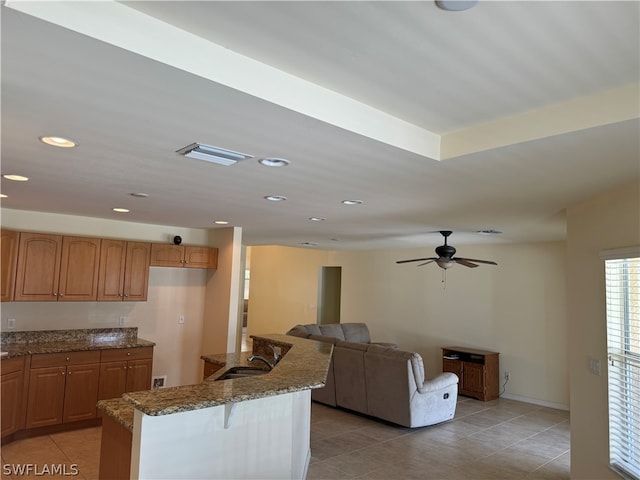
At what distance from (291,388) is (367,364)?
135 inches

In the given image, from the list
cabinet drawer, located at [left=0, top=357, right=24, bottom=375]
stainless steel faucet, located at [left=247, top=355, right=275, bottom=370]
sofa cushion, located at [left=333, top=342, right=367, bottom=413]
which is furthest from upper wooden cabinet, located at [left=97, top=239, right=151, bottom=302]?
sofa cushion, located at [left=333, top=342, right=367, bottom=413]

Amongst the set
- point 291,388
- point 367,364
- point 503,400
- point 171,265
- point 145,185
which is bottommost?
point 503,400

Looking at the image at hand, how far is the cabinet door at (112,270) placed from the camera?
5.27m

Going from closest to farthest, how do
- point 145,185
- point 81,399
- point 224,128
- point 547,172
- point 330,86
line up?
point 330,86 → point 224,128 → point 547,172 → point 145,185 → point 81,399

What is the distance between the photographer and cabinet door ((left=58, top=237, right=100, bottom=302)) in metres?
5.01

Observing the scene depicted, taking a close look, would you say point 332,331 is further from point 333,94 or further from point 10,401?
point 333,94

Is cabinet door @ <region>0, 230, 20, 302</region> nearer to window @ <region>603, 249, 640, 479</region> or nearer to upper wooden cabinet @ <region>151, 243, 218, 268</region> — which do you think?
upper wooden cabinet @ <region>151, 243, 218, 268</region>

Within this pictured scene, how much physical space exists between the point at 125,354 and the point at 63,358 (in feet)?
2.13

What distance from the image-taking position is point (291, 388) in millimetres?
2434

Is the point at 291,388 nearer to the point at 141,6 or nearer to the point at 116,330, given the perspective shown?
the point at 141,6

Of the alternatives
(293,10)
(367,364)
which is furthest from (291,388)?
(367,364)

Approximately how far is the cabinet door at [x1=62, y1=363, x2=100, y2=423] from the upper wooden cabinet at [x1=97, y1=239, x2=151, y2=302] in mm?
842

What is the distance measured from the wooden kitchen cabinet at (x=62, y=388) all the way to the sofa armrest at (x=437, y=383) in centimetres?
381

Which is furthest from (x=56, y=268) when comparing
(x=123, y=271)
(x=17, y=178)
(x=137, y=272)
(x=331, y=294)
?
(x=331, y=294)
